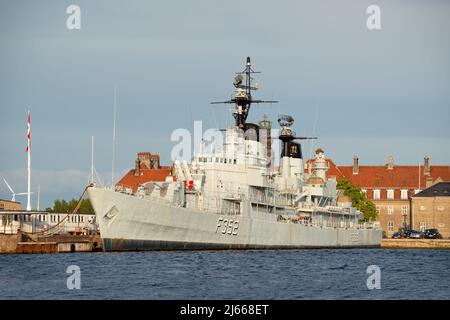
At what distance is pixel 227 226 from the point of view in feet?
257

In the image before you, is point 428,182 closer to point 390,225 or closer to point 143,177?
point 390,225

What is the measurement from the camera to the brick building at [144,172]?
14454 centimetres

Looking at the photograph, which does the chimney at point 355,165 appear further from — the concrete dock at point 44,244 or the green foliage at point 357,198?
the concrete dock at point 44,244

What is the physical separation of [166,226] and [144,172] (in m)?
76.9

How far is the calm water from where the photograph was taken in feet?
150

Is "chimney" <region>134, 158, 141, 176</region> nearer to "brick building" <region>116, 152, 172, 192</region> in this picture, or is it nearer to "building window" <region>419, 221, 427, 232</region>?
"brick building" <region>116, 152, 172, 192</region>

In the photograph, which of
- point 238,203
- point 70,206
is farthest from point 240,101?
point 70,206

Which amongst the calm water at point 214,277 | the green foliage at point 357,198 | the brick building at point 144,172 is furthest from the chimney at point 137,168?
the calm water at point 214,277

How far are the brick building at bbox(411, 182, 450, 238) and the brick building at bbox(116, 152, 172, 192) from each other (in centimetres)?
3395

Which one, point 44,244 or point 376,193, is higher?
point 376,193

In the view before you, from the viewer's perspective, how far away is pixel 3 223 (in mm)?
83812

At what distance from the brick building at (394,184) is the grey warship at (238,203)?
37.1 meters

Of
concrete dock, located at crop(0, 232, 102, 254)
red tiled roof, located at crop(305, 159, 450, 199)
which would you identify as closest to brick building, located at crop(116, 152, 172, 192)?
red tiled roof, located at crop(305, 159, 450, 199)
